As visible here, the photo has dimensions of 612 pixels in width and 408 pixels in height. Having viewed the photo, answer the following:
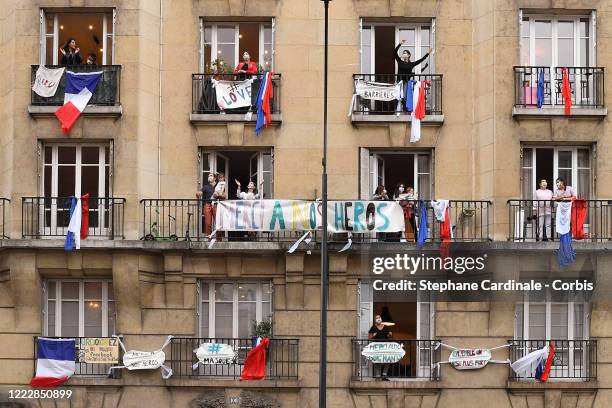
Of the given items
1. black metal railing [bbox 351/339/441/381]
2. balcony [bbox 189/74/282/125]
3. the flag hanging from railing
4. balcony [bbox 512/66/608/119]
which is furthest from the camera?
balcony [bbox 189/74/282/125]

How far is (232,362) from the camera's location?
3756cm

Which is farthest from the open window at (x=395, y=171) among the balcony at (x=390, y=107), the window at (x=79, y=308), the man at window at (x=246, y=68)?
the window at (x=79, y=308)

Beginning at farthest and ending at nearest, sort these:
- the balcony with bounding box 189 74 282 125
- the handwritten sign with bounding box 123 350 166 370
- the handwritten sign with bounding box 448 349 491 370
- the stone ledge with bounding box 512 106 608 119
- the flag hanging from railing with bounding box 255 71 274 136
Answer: the balcony with bounding box 189 74 282 125 < the flag hanging from railing with bounding box 255 71 274 136 < the stone ledge with bounding box 512 106 608 119 < the handwritten sign with bounding box 448 349 491 370 < the handwritten sign with bounding box 123 350 166 370

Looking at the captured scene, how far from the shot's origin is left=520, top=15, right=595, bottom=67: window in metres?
38.5

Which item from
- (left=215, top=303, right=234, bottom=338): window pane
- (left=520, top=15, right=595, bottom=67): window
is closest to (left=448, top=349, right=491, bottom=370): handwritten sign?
(left=215, top=303, right=234, bottom=338): window pane

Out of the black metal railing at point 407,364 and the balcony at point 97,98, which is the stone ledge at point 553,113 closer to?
the black metal railing at point 407,364

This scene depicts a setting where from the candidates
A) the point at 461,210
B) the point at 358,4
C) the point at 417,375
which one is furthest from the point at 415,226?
the point at 358,4

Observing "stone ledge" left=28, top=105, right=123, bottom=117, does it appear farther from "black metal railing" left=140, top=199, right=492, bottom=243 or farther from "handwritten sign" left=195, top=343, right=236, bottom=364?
"handwritten sign" left=195, top=343, right=236, bottom=364

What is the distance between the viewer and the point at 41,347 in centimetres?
3719

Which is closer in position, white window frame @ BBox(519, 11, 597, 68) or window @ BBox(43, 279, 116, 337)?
window @ BBox(43, 279, 116, 337)

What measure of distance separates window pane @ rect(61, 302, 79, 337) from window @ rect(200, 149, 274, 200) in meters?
5.00

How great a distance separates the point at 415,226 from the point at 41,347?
10.7m

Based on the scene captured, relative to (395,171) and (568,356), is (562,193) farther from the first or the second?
(395,171)

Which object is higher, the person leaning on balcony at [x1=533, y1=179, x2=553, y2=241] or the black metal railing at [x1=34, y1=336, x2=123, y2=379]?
the person leaning on balcony at [x1=533, y1=179, x2=553, y2=241]
